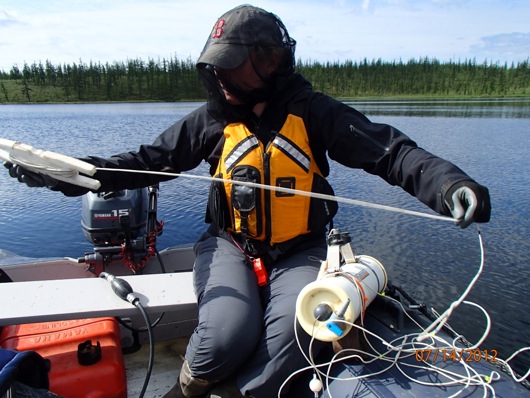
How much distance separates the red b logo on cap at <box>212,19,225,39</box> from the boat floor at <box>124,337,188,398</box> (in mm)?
1950

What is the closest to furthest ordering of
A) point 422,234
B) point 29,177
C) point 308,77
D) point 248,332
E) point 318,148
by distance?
point 248,332 < point 29,177 < point 318,148 < point 422,234 < point 308,77

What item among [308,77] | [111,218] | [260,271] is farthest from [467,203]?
[308,77]

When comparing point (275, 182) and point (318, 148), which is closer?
point (275, 182)

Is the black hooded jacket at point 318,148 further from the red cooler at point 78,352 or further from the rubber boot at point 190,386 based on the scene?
the rubber boot at point 190,386

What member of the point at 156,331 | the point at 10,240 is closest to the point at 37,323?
the point at 156,331

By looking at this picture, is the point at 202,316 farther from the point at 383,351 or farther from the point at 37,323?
the point at 37,323

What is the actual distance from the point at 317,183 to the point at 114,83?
10050cm

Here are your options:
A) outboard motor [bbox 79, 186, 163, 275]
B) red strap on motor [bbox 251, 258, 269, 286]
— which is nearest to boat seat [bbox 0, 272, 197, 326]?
red strap on motor [bbox 251, 258, 269, 286]

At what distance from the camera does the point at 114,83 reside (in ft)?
308

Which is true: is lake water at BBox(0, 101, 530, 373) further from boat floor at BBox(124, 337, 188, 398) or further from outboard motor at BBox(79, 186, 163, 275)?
outboard motor at BBox(79, 186, 163, 275)

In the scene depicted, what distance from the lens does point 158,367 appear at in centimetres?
258

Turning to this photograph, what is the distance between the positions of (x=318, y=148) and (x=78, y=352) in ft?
5.48
